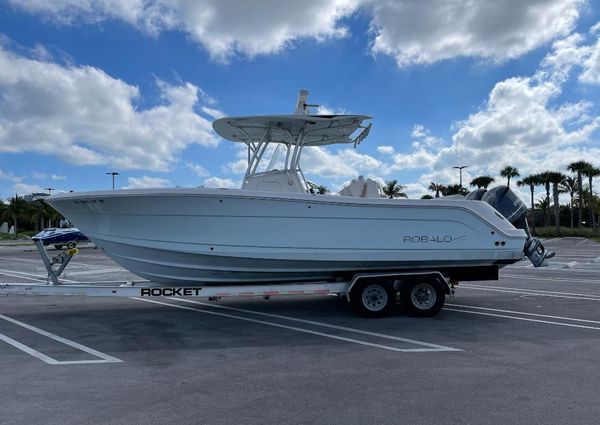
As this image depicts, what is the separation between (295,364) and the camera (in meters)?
4.94

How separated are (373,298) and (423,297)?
859 millimetres

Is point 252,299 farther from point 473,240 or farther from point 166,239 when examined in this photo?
point 473,240

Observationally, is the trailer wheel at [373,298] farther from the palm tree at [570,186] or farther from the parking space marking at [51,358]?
the palm tree at [570,186]

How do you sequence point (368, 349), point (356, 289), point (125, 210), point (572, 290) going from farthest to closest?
point (572, 290) → point (356, 289) → point (125, 210) → point (368, 349)

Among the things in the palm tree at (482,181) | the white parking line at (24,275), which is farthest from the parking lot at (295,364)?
the palm tree at (482,181)

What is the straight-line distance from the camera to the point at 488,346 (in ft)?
18.7

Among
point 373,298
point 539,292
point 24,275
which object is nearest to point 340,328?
point 373,298

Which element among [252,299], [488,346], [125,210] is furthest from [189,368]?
[252,299]

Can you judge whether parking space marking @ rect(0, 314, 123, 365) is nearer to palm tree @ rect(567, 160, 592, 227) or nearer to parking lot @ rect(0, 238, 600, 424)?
parking lot @ rect(0, 238, 600, 424)

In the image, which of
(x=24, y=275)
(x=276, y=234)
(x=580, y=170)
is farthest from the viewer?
(x=580, y=170)

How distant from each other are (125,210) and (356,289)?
3.82 m

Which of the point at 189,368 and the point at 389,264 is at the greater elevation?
the point at 389,264

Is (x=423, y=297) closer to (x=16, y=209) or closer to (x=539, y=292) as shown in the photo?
(x=539, y=292)


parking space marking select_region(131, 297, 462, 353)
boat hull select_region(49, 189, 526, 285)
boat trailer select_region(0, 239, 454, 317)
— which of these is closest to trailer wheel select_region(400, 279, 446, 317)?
boat trailer select_region(0, 239, 454, 317)
